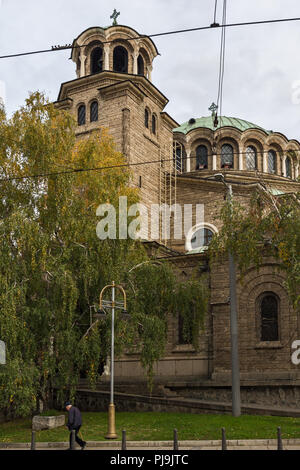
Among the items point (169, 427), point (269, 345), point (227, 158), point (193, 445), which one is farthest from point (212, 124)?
point (193, 445)

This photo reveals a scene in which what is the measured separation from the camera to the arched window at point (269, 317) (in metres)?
25.8

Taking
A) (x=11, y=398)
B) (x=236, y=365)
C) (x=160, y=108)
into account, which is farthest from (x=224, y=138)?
(x=11, y=398)

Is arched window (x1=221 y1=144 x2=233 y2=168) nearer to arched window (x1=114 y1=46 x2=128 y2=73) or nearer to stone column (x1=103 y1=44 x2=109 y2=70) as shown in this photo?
arched window (x1=114 y1=46 x2=128 y2=73)

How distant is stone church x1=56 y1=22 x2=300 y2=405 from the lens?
25.3m

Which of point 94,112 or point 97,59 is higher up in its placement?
point 97,59

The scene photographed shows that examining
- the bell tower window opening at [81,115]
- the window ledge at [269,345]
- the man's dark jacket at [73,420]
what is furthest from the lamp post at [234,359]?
the bell tower window opening at [81,115]

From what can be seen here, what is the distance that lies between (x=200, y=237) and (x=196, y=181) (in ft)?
12.0

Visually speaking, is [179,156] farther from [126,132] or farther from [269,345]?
[269,345]

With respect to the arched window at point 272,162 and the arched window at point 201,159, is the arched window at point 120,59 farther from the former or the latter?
the arched window at point 272,162

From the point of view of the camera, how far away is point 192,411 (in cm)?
2167

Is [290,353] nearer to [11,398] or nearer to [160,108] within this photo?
[11,398]

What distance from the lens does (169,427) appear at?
18.0 metres

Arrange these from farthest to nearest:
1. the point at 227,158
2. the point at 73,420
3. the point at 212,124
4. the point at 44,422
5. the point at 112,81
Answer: the point at 212,124 < the point at 227,158 < the point at 112,81 < the point at 44,422 < the point at 73,420
